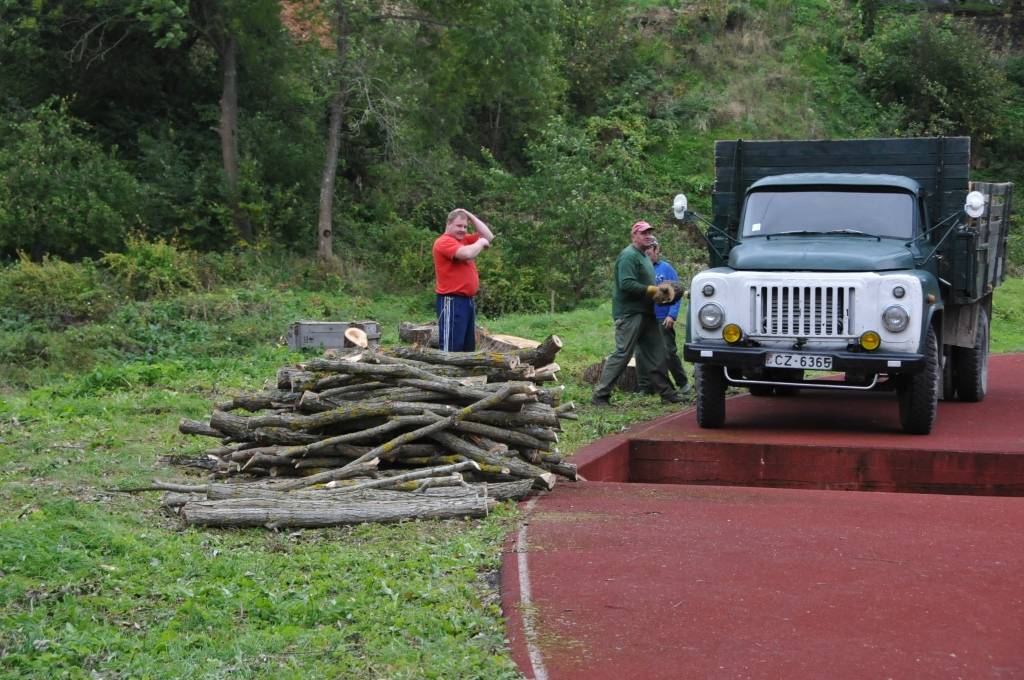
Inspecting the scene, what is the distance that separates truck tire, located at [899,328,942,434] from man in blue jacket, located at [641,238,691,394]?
298 centimetres

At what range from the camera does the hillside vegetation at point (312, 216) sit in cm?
632

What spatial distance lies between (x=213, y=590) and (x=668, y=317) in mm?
→ 8579

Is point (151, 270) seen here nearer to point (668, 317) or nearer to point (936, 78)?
point (668, 317)

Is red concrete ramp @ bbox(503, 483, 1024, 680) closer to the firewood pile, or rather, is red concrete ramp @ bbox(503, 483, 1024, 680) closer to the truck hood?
the firewood pile

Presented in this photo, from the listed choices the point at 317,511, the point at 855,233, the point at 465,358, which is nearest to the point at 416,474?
the point at 317,511

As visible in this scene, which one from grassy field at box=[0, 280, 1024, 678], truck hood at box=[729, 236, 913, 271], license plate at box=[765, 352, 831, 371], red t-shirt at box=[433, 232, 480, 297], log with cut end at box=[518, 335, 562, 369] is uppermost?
truck hood at box=[729, 236, 913, 271]

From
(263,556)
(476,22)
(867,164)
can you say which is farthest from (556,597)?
(476,22)

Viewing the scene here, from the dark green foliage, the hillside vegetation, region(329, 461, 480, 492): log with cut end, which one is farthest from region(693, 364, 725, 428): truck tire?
the dark green foliage

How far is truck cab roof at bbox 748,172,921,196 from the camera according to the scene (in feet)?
42.6

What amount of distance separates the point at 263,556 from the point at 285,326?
1447cm

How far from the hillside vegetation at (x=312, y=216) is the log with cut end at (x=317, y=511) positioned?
12cm

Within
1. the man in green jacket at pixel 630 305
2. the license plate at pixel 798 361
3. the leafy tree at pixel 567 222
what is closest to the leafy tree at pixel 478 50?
the leafy tree at pixel 567 222

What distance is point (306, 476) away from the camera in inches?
359

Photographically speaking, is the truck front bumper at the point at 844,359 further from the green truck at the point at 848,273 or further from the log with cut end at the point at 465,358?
the log with cut end at the point at 465,358
